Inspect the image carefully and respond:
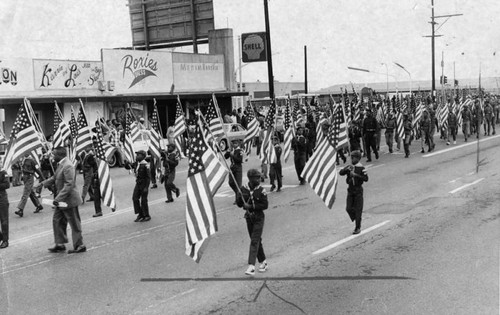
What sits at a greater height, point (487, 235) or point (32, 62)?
point (32, 62)

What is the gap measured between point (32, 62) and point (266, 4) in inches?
469

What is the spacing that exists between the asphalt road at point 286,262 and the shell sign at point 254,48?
27545 mm

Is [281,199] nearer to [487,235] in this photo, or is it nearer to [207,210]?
[487,235]

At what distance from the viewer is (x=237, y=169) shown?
49.3 ft

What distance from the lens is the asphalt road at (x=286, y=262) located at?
24.6 ft

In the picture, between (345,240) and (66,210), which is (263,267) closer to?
(345,240)

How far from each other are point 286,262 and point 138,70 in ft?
89.5

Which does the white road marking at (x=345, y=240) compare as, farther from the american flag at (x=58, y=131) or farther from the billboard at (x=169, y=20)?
the billboard at (x=169, y=20)

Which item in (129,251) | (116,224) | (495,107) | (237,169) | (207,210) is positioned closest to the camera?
(207,210)

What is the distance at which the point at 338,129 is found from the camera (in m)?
15.5

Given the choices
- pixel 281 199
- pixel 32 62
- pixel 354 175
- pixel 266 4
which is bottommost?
pixel 281 199

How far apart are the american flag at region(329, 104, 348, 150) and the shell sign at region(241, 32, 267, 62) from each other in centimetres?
2592

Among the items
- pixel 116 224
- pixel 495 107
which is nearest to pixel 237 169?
pixel 116 224

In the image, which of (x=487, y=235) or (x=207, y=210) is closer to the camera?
(x=207, y=210)
